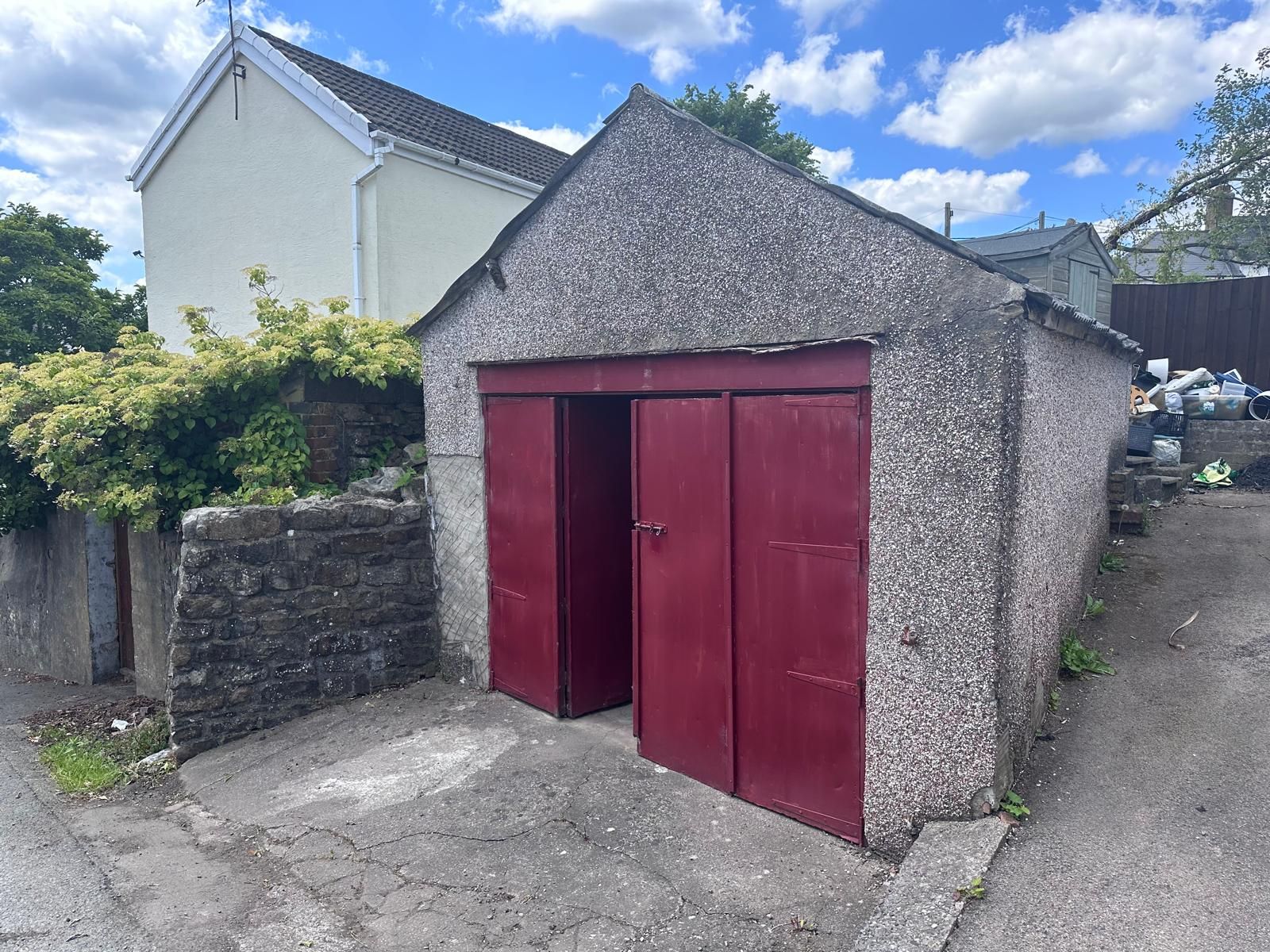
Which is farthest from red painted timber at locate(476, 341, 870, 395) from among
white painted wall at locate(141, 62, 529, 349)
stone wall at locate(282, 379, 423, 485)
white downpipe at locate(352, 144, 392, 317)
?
white downpipe at locate(352, 144, 392, 317)

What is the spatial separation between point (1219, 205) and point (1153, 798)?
17.1m

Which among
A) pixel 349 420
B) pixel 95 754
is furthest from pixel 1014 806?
pixel 95 754

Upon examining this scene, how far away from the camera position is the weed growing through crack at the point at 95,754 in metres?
5.67

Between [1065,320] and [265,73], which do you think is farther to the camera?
[265,73]

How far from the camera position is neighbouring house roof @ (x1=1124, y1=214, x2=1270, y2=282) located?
1558 centimetres

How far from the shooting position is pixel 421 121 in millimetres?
12977

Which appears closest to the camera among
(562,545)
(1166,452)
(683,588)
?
(683,588)

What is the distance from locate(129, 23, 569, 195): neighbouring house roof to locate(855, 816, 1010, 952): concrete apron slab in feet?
34.8

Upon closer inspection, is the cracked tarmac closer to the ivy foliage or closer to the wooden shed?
the ivy foliage

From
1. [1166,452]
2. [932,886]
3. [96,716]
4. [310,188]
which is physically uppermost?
[310,188]

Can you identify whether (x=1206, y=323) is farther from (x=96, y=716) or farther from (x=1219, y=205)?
(x=96, y=716)

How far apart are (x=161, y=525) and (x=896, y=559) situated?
19.5ft

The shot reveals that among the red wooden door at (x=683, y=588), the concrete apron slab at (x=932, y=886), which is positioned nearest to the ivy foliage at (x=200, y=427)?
the red wooden door at (x=683, y=588)

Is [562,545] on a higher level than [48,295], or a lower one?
lower
